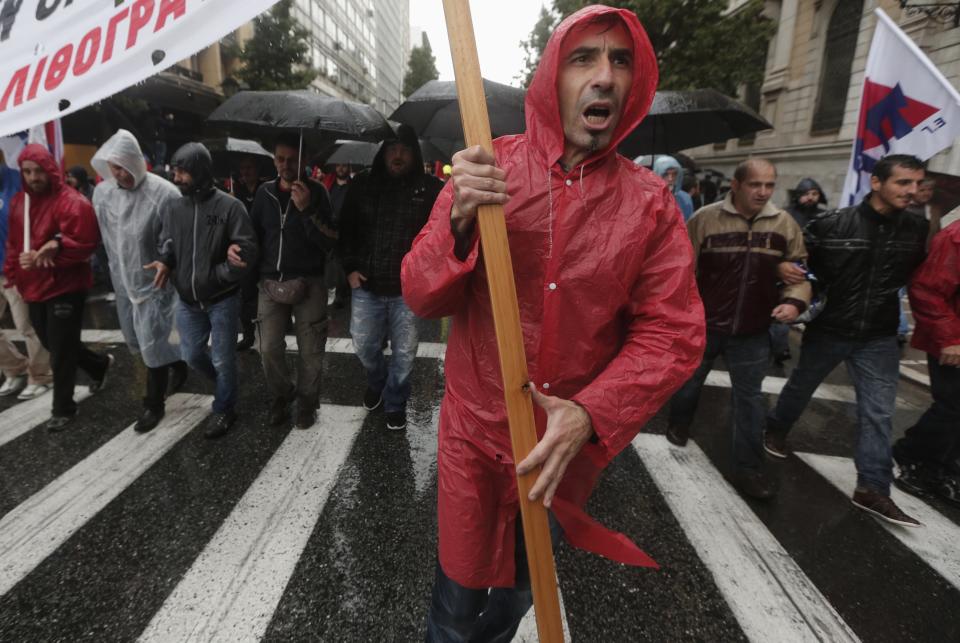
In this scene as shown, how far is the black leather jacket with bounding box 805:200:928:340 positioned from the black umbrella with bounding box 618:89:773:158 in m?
1.84

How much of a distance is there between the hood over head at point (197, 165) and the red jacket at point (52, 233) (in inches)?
37.5

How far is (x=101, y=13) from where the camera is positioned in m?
1.46

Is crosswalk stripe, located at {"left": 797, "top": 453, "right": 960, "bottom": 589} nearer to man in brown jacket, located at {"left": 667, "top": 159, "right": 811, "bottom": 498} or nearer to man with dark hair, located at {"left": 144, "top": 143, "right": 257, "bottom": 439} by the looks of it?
man in brown jacket, located at {"left": 667, "top": 159, "right": 811, "bottom": 498}

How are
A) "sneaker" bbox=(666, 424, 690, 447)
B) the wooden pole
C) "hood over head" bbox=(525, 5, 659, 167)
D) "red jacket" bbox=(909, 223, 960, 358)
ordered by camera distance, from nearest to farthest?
the wooden pole → "hood over head" bbox=(525, 5, 659, 167) → "red jacket" bbox=(909, 223, 960, 358) → "sneaker" bbox=(666, 424, 690, 447)

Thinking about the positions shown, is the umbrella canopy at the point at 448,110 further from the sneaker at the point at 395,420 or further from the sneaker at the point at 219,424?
the sneaker at the point at 219,424

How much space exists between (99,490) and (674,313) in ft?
11.9

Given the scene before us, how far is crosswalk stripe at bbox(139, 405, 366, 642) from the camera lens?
2.16 m

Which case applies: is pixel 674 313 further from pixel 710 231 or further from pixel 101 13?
pixel 710 231

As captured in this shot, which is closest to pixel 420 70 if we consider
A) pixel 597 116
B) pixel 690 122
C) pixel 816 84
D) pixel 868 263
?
pixel 816 84

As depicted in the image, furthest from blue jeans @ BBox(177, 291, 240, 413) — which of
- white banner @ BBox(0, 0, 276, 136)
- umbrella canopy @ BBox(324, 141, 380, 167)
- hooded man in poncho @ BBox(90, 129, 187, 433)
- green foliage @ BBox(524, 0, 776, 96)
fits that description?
green foliage @ BBox(524, 0, 776, 96)

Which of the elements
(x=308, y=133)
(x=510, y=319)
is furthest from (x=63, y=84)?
(x=308, y=133)

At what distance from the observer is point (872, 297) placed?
10.1 ft

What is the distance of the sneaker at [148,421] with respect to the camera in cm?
388

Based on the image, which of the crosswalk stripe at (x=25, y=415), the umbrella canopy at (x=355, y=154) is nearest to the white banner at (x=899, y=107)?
the crosswalk stripe at (x=25, y=415)
